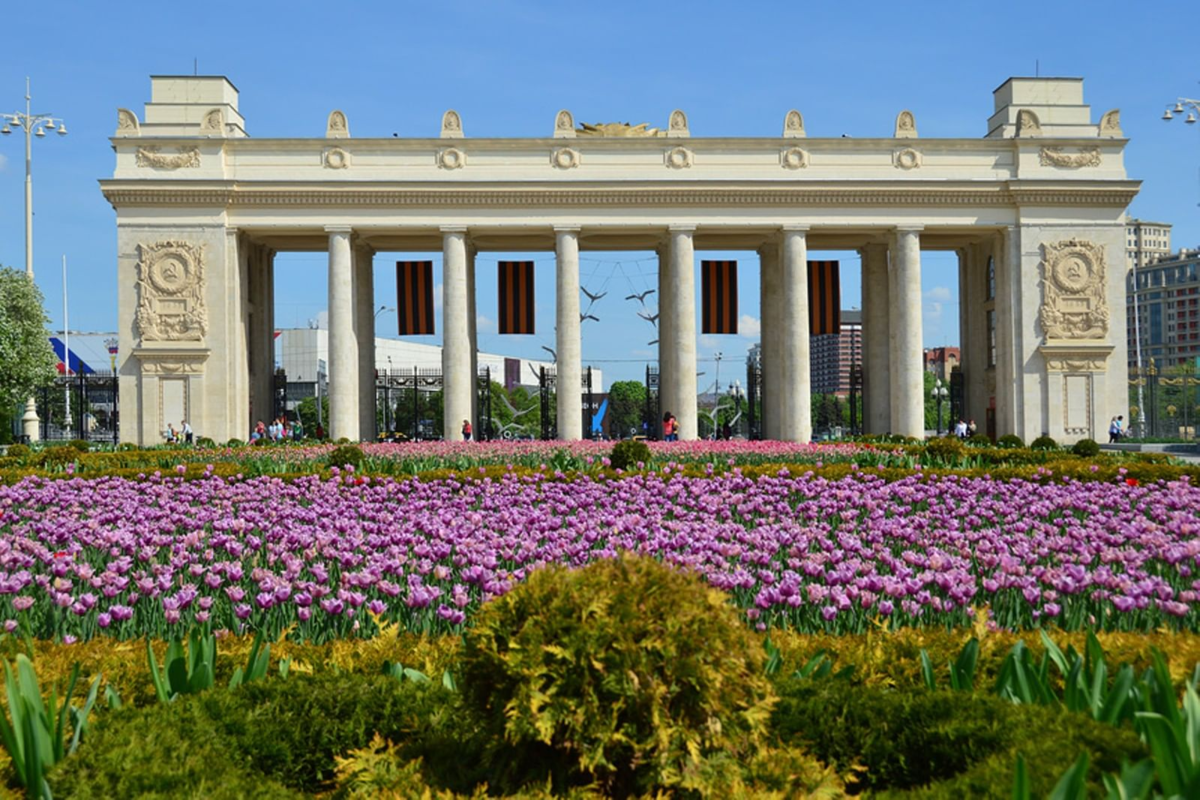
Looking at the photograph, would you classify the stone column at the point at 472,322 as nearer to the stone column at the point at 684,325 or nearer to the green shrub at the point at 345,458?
the stone column at the point at 684,325

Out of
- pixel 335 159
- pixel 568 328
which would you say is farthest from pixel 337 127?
pixel 568 328

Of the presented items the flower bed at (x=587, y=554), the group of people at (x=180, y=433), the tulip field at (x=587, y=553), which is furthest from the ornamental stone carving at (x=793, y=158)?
the flower bed at (x=587, y=554)

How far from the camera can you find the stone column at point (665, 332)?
44375 mm

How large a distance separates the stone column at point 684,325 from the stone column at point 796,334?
3.98 metres

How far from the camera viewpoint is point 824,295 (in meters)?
47.7

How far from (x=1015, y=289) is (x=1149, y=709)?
42361 mm

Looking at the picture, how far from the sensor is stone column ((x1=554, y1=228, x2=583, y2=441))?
1709 inches

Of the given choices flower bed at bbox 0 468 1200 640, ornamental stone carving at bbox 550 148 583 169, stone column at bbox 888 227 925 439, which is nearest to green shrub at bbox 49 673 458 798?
flower bed at bbox 0 468 1200 640

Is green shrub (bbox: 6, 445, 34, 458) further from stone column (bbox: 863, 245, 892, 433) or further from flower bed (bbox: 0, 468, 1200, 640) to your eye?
stone column (bbox: 863, 245, 892, 433)

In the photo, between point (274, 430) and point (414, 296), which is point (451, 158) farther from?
point (274, 430)

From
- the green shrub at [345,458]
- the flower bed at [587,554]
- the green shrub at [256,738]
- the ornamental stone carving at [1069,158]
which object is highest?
the ornamental stone carving at [1069,158]

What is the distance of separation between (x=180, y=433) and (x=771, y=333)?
25.5 metres

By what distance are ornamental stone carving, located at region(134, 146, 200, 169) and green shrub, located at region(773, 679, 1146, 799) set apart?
1655 inches

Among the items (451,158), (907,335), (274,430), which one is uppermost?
(451,158)
